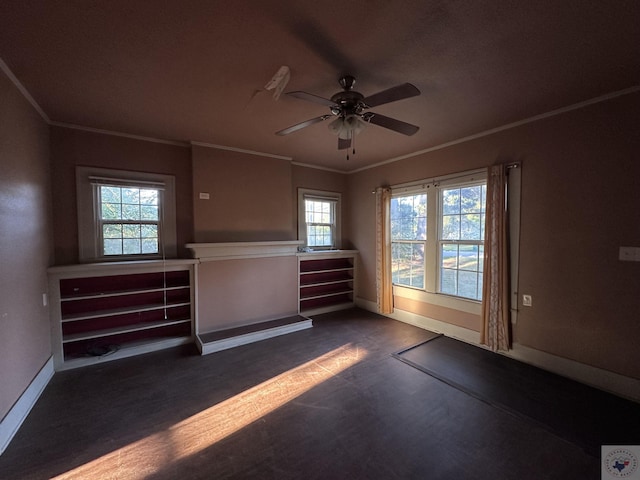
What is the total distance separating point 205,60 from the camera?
1.87m

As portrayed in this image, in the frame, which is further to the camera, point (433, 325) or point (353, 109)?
point (433, 325)

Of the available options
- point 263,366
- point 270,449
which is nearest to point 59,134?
point 263,366

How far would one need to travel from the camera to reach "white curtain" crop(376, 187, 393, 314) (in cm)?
448

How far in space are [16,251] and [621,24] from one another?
174 inches

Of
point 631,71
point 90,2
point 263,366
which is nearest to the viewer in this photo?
point 90,2

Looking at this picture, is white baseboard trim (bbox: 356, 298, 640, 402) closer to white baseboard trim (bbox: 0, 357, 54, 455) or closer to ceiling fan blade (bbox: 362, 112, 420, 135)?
ceiling fan blade (bbox: 362, 112, 420, 135)

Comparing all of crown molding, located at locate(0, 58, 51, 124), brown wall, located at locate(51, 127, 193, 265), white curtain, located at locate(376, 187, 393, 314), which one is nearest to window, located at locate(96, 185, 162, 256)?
brown wall, located at locate(51, 127, 193, 265)

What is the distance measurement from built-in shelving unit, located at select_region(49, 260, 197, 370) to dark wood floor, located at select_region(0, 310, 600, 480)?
12.1 inches

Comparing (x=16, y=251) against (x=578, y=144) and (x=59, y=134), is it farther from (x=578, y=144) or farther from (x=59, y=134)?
(x=578, y=144)

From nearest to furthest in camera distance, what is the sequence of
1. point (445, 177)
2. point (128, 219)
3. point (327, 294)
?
1. point (128, 219)
2. point (445, 177)
3. point (327, 294)

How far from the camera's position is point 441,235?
382 centimetres

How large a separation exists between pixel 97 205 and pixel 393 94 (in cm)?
Result: 356

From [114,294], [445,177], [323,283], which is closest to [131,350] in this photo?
[114,294]

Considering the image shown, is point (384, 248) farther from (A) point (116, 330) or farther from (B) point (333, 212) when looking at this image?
(A) point (116, 330)
